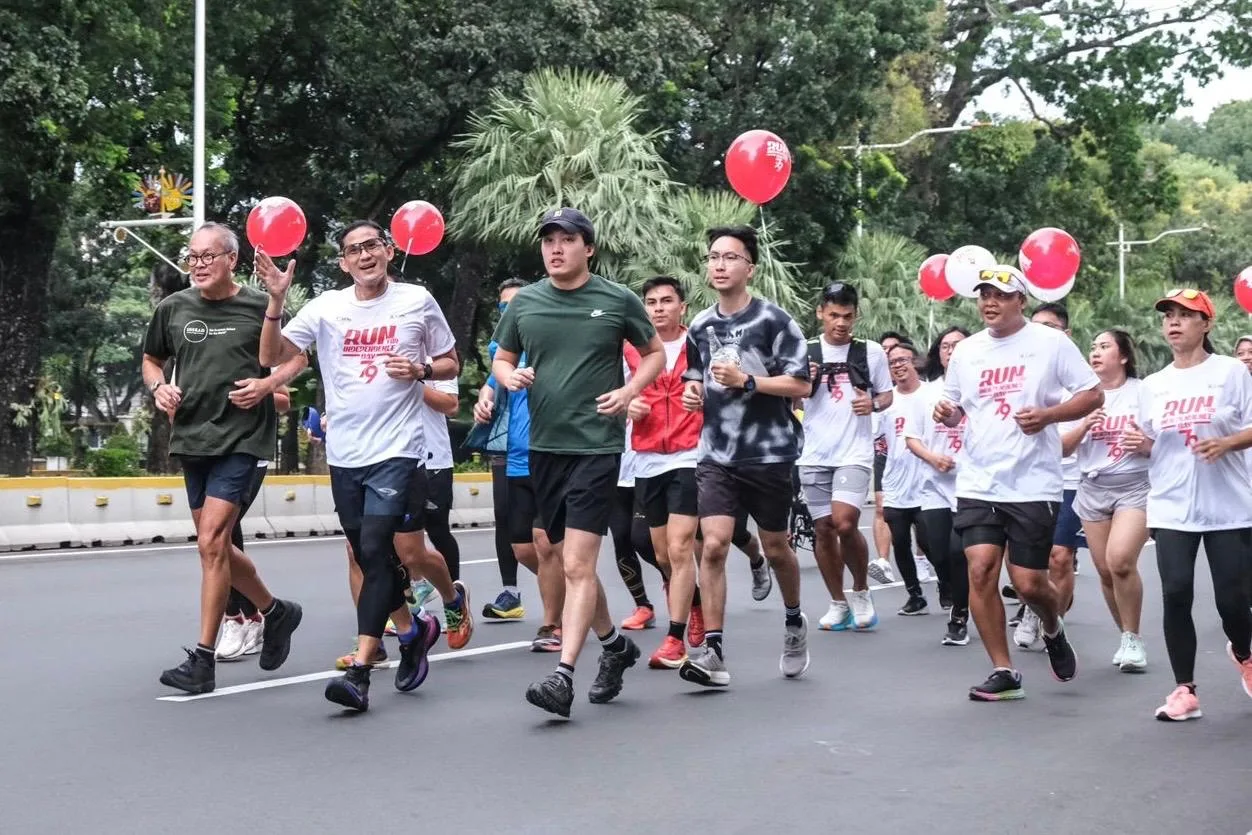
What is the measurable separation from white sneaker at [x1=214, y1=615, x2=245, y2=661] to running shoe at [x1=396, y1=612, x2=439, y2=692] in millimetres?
1447

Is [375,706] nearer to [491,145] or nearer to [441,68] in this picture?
[491,145]

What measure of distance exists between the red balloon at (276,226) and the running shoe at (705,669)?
18.0 ft

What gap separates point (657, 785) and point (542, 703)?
3.64 ft

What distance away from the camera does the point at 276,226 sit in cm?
1339

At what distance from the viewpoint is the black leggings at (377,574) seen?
24.9ft

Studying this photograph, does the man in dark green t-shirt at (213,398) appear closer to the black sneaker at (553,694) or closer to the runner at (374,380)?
the runner at (374,380)

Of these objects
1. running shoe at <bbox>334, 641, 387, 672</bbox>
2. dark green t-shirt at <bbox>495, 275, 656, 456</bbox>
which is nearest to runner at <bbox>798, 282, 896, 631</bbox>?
running shoe at <bbox>334, 641, 387, 672</bbox>

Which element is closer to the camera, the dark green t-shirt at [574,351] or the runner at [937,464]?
the dark green t-shirt at [574,351]

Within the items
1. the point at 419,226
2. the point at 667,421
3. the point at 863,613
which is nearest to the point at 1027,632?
the point at 863,613

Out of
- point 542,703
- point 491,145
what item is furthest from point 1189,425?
point 491,145

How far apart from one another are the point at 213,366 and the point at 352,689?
178cm

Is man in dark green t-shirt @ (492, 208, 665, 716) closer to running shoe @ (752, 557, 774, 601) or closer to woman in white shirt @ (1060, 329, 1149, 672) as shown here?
woman in white shirt @ (1060, 329, 1149, 672)

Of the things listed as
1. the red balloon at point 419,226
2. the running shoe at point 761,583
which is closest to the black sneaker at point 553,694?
the running shoe at point 761,583

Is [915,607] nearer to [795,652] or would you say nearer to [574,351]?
[795,652]
